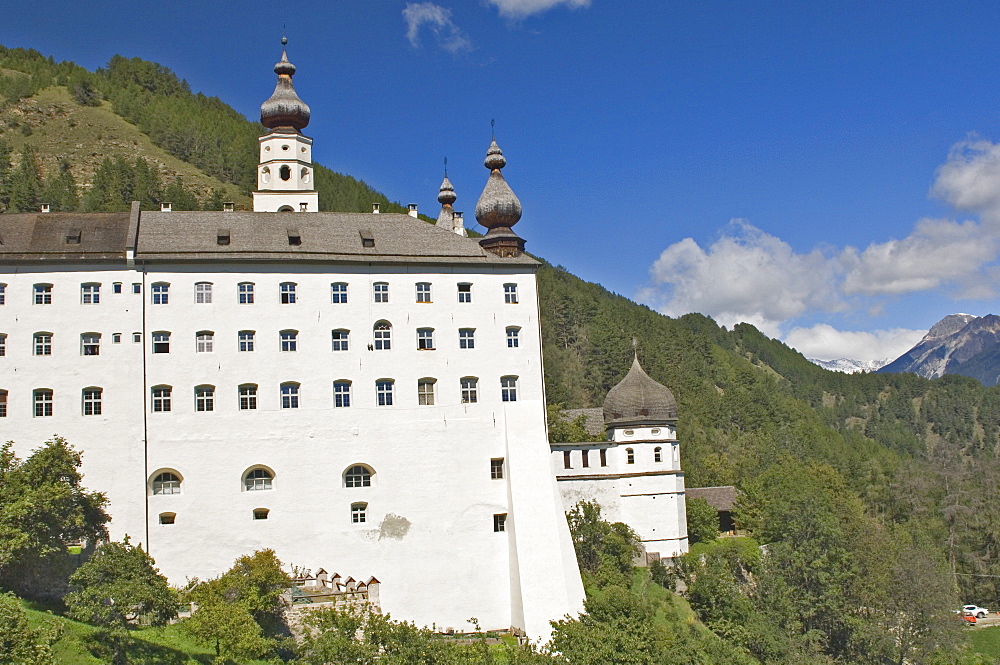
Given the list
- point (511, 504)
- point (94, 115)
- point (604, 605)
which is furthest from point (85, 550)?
point (94, 115)

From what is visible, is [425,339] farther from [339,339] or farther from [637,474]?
[637,474]

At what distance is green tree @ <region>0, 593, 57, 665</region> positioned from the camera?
22.2 m

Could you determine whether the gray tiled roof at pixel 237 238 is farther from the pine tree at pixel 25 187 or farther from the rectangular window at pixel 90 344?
the pine tree at pixel 25 187

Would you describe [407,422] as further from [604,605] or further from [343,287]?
[604,605]

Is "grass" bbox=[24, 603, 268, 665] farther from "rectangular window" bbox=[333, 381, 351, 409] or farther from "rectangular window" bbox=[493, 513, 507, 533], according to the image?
"rectangular window" bbox=[493, 513, 507, 533]

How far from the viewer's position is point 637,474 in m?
46.5

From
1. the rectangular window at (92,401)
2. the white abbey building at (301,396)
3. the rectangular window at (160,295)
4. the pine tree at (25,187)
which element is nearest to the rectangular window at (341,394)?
the white abbey building at (301,396)

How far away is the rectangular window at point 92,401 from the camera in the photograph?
3678cm

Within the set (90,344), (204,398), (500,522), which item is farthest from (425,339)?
(90,344)

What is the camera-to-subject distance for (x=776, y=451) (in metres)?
93.8

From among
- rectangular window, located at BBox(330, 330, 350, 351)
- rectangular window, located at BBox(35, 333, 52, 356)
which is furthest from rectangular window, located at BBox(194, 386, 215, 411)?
rectangular window, located at BBox(35, 333, 52, 356)

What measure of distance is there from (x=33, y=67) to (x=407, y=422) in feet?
350

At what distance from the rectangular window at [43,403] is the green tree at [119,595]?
7311 mm

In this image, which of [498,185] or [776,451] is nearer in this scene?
[498,185]
